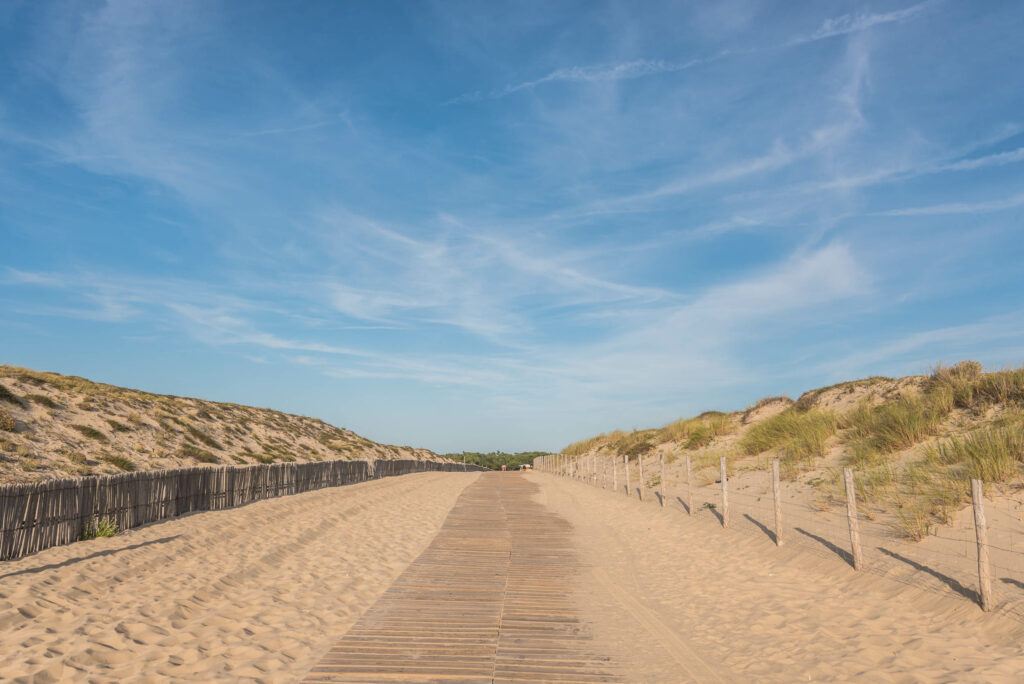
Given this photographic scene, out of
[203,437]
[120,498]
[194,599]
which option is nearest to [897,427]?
[194,599]

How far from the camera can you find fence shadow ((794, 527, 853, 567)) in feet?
32.4

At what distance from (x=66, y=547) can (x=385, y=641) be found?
7.62 m

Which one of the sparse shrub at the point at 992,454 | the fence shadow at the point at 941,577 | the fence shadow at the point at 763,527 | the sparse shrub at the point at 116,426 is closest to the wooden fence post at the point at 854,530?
the fence shadow at the point at 941,577

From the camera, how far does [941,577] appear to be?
26.3 feet

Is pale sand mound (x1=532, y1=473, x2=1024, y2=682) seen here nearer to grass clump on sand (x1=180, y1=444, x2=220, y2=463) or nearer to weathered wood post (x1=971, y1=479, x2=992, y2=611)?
weathered wood post (x1=971, y1=479, x2=992, y2=611)

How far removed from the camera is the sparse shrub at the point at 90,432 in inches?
1049

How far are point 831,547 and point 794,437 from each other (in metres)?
11.1

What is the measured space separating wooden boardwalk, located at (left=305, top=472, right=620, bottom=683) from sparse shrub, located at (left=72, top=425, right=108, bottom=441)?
853 inches

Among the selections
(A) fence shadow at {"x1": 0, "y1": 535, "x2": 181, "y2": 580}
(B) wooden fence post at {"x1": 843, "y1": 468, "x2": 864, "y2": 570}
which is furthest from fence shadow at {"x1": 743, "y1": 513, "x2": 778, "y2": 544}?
(A) fence shadow at {"x1": 0, "y1": 535, "x2": 181, "y2": 580}

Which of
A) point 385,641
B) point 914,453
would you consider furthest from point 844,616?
point 914,453

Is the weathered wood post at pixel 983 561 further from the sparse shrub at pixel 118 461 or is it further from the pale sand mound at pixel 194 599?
the sparse shrub at pixel 118 461

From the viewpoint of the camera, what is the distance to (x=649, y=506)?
65.1 ft

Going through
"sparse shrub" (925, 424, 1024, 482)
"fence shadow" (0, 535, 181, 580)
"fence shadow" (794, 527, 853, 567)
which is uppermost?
"sparse shrub" (925, 424, 1024, 482)

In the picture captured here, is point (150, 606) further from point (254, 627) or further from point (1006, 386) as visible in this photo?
point (1006, 386)
